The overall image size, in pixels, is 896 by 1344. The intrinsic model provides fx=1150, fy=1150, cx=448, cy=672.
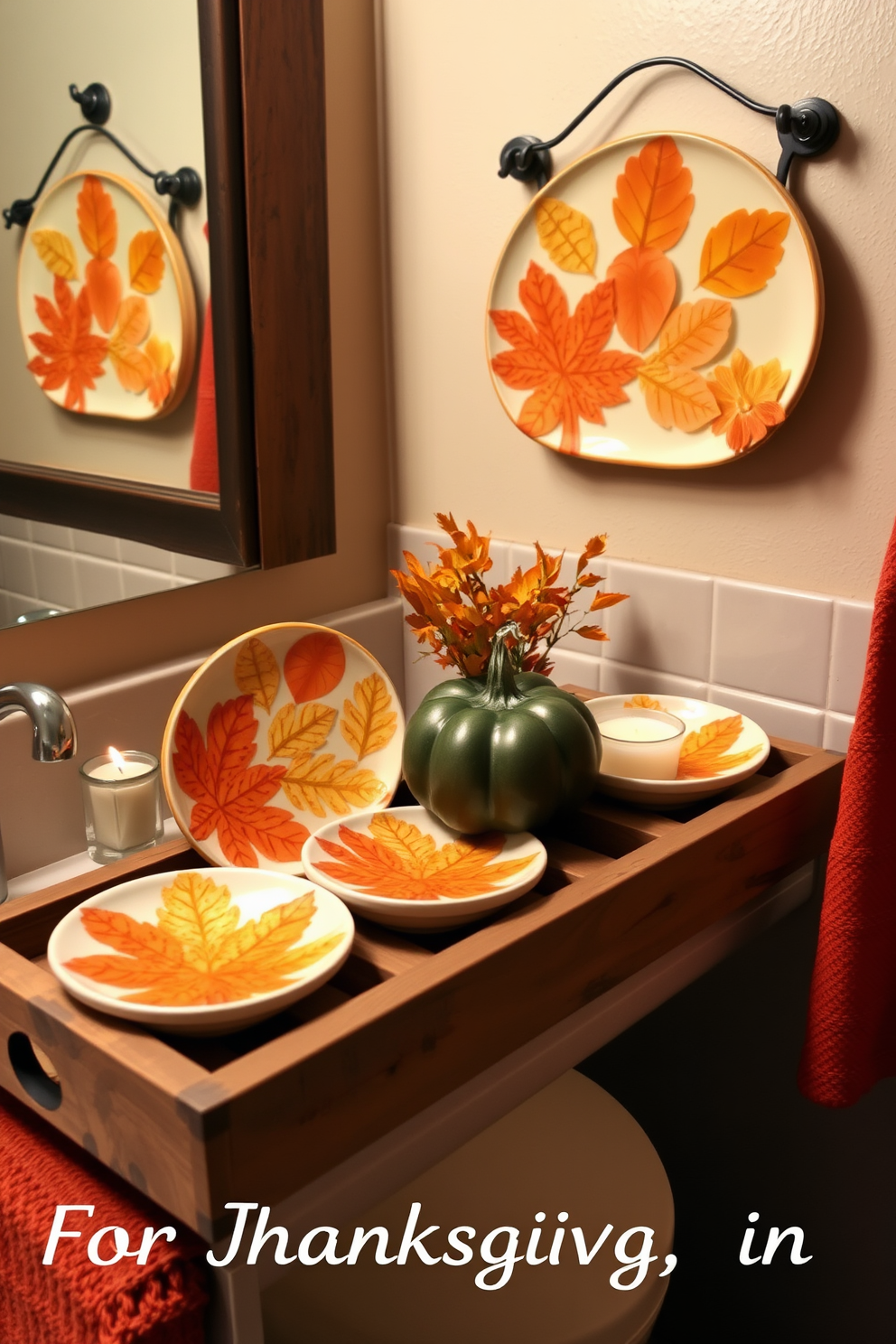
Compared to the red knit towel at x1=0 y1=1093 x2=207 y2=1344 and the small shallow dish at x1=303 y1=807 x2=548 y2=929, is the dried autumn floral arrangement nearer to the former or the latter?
the small shallow dish at x1=303 y1=807 x2=548 y2=929

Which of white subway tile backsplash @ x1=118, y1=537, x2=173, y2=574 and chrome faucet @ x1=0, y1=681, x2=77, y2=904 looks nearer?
chrome faucet @ x1=0, y1=681, x2=77, y2=904

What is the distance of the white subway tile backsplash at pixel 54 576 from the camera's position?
3.53 ft

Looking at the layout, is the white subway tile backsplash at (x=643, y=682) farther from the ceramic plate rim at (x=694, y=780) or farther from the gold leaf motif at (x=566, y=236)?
the gold leaf motif at (x=566, y=236)

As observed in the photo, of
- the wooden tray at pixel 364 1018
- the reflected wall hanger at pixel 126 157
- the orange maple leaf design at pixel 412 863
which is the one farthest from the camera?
the reflected wall hanger at pixel 126 157

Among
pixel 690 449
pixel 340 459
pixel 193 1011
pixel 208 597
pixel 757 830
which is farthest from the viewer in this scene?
pixel 340 459

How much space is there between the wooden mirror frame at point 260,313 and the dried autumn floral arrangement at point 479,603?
220 millimetres

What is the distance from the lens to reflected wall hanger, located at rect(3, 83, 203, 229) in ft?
3.32

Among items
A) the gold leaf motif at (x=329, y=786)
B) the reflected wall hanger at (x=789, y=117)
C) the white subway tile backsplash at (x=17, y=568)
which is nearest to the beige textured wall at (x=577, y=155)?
the reflected wall hanger at (x=789, y=117)

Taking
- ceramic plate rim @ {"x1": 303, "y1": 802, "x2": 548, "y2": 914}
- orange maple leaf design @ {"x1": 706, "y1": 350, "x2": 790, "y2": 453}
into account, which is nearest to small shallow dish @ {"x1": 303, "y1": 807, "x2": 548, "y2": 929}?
ceramic plate rim @ {"x1": 303, "y1": 802, "x2": 548, "y2": 914}

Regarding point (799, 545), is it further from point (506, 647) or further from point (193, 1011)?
point (193, 1011)

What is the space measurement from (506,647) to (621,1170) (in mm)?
512

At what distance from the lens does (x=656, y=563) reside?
122cm

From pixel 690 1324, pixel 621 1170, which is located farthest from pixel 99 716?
pixel 690 1324

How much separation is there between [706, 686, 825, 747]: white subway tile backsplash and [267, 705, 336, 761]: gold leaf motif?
0.41 m
